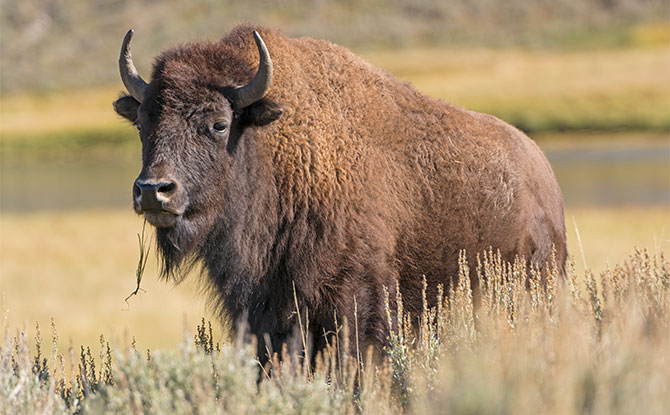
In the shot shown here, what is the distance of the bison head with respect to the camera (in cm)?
530

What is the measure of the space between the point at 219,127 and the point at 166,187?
59cm

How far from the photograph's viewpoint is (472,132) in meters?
6.80

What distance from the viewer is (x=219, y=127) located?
5.53m

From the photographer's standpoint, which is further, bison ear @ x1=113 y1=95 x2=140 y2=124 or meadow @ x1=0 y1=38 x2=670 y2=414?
bison ear @ x1=113 y1=95 x2=140 y2=124

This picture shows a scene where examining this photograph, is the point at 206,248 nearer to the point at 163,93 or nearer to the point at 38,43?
the point at 163,93

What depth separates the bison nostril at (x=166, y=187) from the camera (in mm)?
5137

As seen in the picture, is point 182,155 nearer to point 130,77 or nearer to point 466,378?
point 130,77

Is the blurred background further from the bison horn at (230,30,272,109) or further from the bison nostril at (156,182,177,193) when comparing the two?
the bison horn at (230,30,272,109)

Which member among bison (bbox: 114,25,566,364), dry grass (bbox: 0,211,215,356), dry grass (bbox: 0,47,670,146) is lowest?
dry grass (bbox: 0,211,215,356)

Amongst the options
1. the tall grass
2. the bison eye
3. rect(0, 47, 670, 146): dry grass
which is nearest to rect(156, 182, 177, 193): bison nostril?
the bison eye

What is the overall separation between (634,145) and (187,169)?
38.4 m

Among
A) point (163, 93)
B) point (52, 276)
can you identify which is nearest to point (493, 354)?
point (163, 93)

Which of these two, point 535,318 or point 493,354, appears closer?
point 493,354

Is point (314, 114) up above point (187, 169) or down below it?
above
